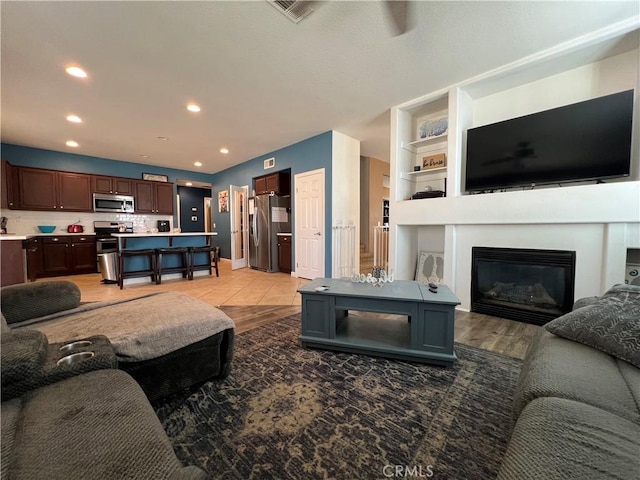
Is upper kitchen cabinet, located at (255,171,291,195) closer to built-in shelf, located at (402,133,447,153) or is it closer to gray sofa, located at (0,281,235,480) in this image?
built-in shelf, located at (402,133,447,153)

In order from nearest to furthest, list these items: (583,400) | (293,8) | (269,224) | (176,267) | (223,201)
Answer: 1. (583,400)
2. (293,8)
3. (176,267)
4. (269,224)
5. (223,201)

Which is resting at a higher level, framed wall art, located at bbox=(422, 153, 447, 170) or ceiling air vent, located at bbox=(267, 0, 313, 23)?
ceiling air vent, located at bbox=(267, 0, 313, 23)

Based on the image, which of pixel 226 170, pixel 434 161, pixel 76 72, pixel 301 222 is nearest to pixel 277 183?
pixel 301 222

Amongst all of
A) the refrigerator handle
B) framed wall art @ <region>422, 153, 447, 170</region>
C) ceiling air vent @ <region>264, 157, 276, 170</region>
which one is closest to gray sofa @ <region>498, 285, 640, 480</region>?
framed wall art @ <region>422, 153, 447, 170</region>

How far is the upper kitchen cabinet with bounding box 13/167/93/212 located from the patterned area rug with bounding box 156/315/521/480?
6.37 metres

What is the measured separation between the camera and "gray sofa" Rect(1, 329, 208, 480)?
0.53 m

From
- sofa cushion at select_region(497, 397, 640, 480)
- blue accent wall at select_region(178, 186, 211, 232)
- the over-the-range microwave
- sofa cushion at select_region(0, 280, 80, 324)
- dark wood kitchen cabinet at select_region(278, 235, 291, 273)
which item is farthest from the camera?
blue accent wall at select_region(178, 186, 211, 232)

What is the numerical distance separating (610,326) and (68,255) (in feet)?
25.7

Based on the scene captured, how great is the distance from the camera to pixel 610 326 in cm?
98

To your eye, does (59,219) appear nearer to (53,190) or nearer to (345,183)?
(53,190)

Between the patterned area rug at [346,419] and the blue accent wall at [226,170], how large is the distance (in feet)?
9.49

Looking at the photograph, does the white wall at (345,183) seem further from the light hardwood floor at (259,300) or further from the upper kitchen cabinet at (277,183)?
the upper kitchen cabinet at (277,183)

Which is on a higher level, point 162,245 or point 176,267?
point 162,245

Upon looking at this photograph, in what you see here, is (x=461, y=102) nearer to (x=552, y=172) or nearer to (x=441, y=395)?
(x=552, y=172)
